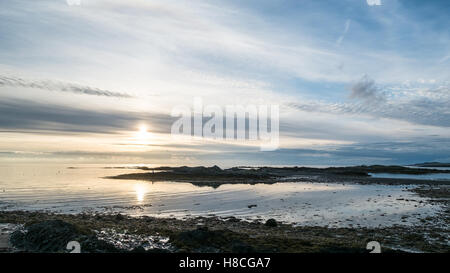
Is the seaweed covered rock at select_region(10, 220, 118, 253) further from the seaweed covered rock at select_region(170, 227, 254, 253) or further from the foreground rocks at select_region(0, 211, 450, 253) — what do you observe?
the seaweed covered rock at select_region(170, 227, 254, 253)

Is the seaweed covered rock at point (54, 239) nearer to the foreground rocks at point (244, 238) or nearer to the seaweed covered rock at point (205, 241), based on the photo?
the foreground rocks at point (244, 238)

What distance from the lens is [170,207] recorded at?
30.8 m

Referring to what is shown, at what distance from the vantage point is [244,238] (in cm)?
1628

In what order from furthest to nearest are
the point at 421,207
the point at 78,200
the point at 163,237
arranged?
1. the point at 78,200
2. the point at 421,207
3. the point at 163,237

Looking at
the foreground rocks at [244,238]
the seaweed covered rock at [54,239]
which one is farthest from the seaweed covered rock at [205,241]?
the seaweed covered rock at [54,239]

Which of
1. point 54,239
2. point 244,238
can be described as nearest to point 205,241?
Answer: point 244,238

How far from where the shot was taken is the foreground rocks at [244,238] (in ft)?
47.2

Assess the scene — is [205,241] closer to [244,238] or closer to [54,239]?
[244,238]

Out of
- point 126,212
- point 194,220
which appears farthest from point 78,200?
point 194,220

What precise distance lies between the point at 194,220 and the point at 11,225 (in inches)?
514

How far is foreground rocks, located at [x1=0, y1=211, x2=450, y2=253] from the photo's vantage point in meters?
14.4

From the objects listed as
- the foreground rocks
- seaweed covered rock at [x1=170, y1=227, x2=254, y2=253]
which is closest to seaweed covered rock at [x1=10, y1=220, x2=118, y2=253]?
the foreground rocks

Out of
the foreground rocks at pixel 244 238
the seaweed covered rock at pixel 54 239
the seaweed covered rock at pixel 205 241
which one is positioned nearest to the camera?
the seaweed covered rock at pixel 54 239
